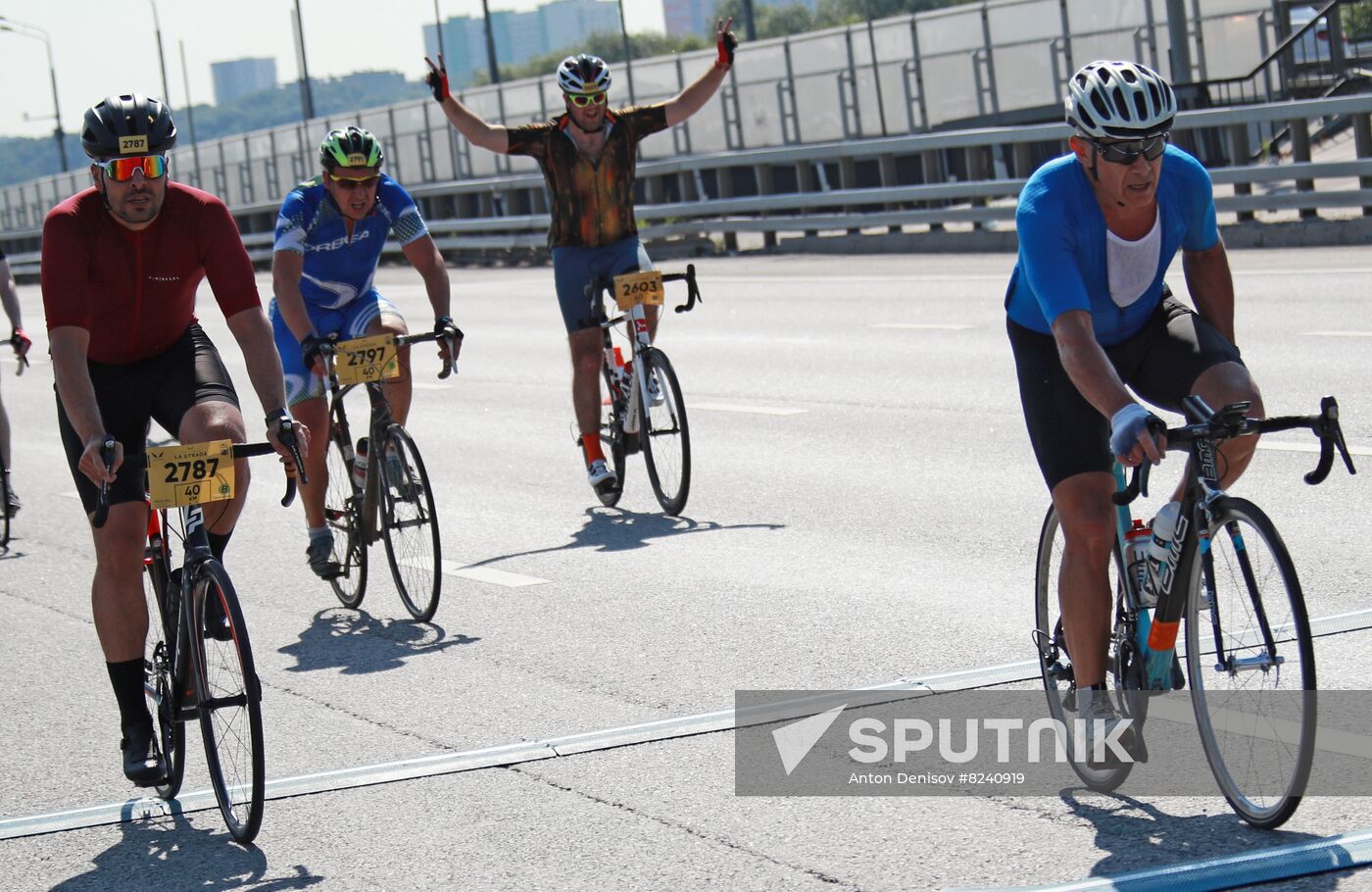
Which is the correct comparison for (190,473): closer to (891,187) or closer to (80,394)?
(80,394)

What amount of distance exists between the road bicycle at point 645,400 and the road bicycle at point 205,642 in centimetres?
446

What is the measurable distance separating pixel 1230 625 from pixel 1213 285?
101 centimetres

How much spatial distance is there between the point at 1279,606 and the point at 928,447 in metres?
6.59

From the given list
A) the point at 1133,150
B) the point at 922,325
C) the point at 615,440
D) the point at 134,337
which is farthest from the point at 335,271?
the point at 922,325

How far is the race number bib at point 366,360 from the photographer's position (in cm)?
832

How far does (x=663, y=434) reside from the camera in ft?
33.6

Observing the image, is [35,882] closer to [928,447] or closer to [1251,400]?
[1251,400]

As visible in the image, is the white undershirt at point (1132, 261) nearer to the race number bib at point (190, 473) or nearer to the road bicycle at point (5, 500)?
the race number bib at point (190, 473)

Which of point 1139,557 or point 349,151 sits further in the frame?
point 349,151

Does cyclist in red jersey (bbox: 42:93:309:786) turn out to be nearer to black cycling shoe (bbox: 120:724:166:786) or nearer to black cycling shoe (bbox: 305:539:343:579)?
black cycling shoe (bbox: 120:724:166:786)

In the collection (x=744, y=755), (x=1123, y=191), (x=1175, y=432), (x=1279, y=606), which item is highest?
(x=1123, y=191)

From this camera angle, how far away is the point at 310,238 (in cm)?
865

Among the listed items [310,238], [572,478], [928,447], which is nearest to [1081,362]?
[310,238]

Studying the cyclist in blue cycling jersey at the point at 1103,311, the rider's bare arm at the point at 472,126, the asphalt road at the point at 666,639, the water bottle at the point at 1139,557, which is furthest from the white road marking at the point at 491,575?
the water bottle at the point at 1139,557
